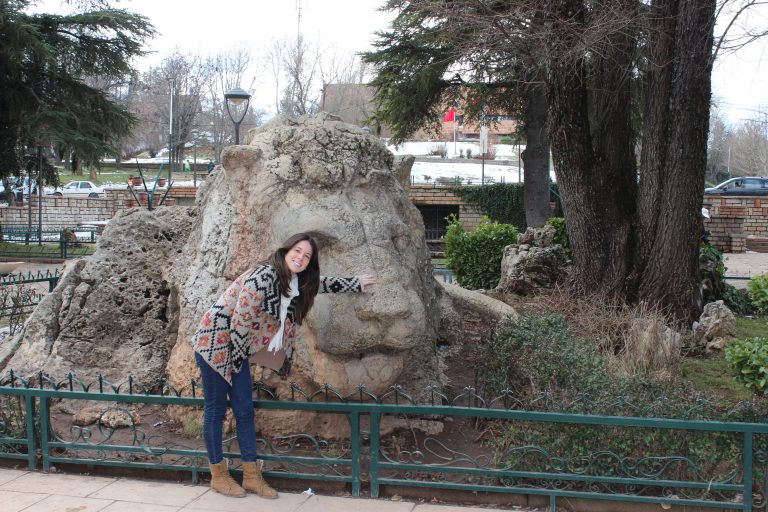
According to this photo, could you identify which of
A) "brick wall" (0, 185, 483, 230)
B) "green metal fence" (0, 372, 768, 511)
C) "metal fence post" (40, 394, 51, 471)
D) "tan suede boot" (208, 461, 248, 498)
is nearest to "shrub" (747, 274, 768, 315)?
"green metal fence" (0, 372, 768, 511)

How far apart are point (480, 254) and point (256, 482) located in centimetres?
986

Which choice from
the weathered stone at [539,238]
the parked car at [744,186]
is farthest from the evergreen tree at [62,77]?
the parked car at [744,186]

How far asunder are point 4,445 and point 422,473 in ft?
9.83

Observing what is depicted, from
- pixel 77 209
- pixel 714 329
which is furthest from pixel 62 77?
pixel 714 329

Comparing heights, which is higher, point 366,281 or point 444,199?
point 444,199

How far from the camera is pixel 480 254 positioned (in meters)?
14.1

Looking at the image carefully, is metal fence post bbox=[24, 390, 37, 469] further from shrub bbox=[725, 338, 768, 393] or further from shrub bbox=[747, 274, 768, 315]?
shrub bbox=[747, 274, 768, 315]

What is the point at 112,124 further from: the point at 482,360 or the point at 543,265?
the point at 482,360

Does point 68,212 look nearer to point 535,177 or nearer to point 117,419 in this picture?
point 535,177

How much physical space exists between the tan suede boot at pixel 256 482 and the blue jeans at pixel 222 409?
0.05m

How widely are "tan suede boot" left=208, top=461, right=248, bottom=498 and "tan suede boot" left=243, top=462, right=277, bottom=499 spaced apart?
65 millimetres

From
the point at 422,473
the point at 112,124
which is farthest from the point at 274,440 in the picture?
the point at 112,124

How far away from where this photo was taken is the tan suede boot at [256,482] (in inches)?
184

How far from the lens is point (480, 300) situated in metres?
8.38
